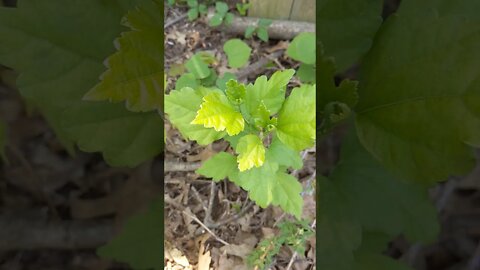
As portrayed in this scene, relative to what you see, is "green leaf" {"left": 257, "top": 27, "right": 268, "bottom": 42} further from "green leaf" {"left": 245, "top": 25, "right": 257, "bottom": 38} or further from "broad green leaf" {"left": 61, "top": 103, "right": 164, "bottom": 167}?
"broad green leaf" {"left": 61, "top": 103, "right": 164, "bottom": 167}

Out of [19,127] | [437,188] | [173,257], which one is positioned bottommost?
[173,257]

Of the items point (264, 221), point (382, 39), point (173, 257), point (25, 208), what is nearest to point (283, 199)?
point (264, 221)

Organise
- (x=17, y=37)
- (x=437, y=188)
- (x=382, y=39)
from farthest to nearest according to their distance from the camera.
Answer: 1. (x=437, y=188)
2. (x=382, y=39)
3. (x=17, y=37)

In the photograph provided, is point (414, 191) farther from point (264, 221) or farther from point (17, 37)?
point (17, 37)

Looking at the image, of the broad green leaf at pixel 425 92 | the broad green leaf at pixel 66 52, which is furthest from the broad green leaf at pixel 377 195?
the broad green leaf at pixel 66 52

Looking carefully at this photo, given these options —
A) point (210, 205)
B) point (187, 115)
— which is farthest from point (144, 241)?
point (187, 115)

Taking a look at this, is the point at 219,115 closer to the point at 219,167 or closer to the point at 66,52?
the point at 219,167

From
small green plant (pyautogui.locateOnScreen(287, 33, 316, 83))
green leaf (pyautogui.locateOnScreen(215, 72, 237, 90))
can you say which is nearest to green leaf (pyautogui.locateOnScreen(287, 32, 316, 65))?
small green plant (pyautogui.locateOnScreen(287, 33, 316, 83))
